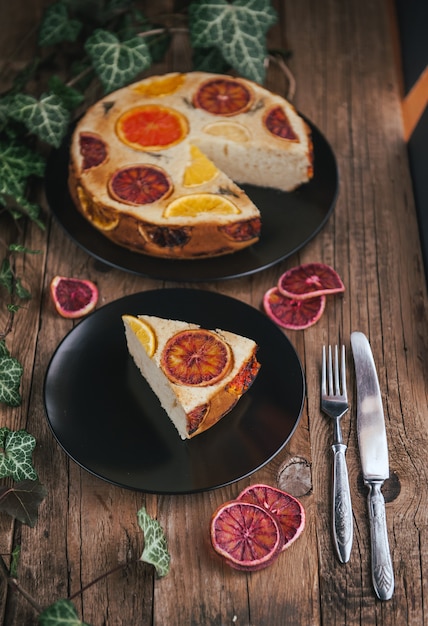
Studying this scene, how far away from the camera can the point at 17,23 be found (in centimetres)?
405

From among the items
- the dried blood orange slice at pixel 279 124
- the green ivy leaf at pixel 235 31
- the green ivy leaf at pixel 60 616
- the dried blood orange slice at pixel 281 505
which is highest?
the green ivy leaf at pixel 235 31

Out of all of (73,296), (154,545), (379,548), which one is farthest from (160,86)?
(379,548)

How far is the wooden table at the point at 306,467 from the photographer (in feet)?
7.57

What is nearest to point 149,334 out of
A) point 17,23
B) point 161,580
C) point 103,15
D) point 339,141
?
point 161,580

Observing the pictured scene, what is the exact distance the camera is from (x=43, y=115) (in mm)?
3223

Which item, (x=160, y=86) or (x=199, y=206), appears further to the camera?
(x=160, y=86)

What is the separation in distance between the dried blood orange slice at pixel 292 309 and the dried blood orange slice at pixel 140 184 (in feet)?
1.96

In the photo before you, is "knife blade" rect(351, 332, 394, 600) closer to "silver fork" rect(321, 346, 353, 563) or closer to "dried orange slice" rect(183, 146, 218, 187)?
"silver fork" rect(321, 346, 353, 563)

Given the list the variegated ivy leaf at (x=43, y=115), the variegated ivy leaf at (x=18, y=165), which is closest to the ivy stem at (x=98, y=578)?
the variegated ivy leaf at (x=18, y=165)

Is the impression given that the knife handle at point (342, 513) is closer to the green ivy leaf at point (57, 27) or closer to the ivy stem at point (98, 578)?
the ivy stem at point (98, 578)

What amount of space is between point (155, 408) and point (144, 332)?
27 centimetres

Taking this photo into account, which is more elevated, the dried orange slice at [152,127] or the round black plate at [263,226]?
the dried orange slice at [152,127]

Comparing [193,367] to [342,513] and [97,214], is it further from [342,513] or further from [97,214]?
[97,214]

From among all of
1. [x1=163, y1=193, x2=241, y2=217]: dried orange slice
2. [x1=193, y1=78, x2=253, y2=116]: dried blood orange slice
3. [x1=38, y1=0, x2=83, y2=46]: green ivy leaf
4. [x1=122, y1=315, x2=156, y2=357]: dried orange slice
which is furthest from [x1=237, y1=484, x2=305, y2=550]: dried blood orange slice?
[x1=38, y1=0, x2=83, y2=46]: green ivy leaf
